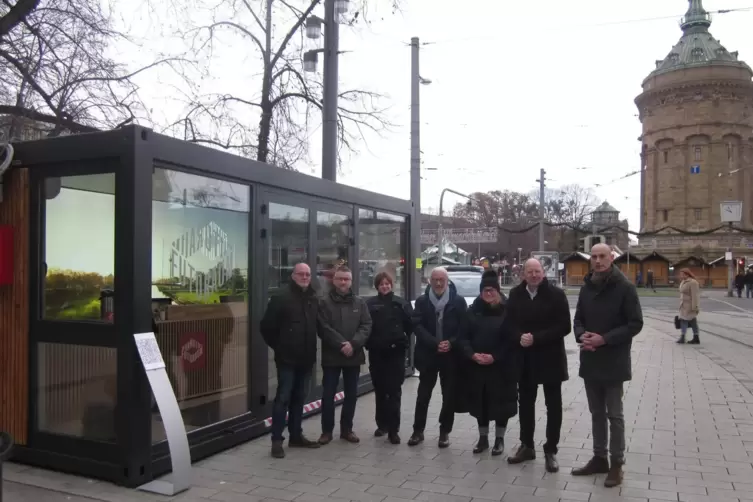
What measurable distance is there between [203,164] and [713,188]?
65.3 m

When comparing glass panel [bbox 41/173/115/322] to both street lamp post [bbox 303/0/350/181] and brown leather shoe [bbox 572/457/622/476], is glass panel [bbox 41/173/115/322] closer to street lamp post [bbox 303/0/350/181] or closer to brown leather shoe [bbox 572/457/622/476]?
brown leather shoe [bbox 572/457/622/476]

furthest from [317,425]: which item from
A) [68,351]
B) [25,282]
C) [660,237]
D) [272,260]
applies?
[660,237]

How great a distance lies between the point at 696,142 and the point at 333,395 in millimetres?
63688

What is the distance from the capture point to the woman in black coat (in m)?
5.84

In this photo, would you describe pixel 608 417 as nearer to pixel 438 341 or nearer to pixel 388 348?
pixel 438 341

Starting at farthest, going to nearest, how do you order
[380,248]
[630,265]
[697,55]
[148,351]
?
[697,55]
[630,265]
[380,248]
[148,351]

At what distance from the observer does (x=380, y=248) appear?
9070mm

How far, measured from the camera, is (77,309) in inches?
213

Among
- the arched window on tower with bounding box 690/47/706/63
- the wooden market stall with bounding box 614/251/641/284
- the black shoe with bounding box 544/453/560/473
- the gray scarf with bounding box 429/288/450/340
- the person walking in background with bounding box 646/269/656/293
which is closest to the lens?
the black shoe with bounding box 544/453/560/473

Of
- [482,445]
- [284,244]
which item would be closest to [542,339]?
[482,445]

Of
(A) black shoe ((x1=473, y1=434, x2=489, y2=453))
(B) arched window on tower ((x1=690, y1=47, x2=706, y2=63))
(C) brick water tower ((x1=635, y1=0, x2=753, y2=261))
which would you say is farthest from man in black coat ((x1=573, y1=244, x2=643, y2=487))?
(B) arched window on tower ((x1=690, y1=47, x2=706, y2=63))

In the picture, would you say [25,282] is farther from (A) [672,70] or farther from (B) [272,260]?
(A) [672,70]

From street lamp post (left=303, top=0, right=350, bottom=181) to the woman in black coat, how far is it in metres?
4.58

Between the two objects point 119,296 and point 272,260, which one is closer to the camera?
point 119,296
